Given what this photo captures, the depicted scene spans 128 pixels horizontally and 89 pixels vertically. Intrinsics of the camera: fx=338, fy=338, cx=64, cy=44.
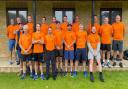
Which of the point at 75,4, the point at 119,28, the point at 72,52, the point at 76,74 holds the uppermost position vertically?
the point at 75,4

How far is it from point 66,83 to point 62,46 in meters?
1.78

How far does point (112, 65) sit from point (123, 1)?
4.29 meters

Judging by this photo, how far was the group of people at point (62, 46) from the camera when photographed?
13398mm

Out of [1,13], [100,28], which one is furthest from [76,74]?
[1,13]

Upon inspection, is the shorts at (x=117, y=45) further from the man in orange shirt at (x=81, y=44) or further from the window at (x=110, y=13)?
the window at (x=110, y=13)

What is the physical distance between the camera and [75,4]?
17.5 m

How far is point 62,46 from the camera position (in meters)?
14.0

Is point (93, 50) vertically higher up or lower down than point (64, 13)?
lower down

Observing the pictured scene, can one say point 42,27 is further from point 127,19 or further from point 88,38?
point 127,19

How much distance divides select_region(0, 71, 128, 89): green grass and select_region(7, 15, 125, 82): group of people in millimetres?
346

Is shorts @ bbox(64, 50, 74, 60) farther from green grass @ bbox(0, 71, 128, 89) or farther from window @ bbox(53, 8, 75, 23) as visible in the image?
window @ bbox(53, 8, 75, 23)

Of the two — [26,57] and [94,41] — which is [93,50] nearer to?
[94,41]

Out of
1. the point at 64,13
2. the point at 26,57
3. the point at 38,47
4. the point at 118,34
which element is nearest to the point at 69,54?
the point at 38,47

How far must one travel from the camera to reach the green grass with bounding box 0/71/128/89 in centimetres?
1240
